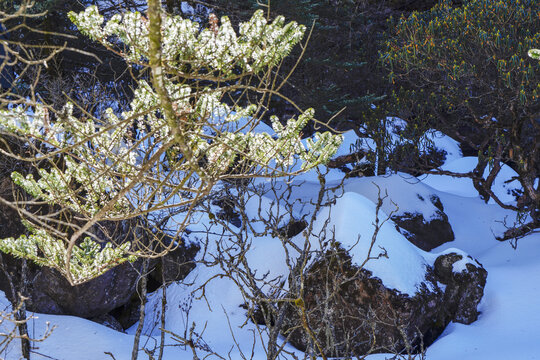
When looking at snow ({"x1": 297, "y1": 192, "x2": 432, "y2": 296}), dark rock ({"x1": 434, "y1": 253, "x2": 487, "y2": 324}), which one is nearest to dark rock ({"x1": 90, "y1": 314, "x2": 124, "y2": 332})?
snow ({"x1": 297, "y1": 192, "x2": 432, "y2": 296})

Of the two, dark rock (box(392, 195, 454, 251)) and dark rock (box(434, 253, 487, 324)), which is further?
dark rock (box(392, 195, 454, 251))

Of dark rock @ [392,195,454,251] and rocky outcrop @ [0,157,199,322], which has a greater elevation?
dark rock @ [392,195,454,251]

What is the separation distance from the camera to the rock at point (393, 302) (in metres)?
7.41

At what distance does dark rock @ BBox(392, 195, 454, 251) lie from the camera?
11367mm

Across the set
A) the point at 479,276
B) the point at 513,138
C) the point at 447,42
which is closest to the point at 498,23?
the point at 447,42

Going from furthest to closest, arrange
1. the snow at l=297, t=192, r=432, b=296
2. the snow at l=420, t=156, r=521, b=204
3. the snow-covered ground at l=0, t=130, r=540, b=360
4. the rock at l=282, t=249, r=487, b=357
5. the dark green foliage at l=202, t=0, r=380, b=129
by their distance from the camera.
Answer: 1. the snow at l=420, t=156, r=521, b=204
2. the dark green foliage at l=202, t=0, r=380, b=129
3. the snow at l=297, t=192, r=432, b=296
4. the snow-covered ground at l=0, t=130, r=540, b=360
5. the rock at l=282, t=249, r=487, b=357

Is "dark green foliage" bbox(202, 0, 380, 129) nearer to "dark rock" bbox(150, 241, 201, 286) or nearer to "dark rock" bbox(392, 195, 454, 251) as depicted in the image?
"dark rock" bbox(392, 195, 454, 251)

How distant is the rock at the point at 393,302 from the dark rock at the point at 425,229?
2243 millimetres

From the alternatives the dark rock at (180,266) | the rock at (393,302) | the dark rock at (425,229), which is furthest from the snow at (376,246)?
the dark rock at (180,266)

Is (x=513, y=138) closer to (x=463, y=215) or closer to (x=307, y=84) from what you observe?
(x=463, y=215)

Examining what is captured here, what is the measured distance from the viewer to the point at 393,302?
24.9 feet

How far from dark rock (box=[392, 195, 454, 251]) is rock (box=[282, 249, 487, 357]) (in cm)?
224

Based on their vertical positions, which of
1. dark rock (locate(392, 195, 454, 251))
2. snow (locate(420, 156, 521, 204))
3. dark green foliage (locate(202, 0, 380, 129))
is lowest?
dark rock (locate(392, 195, 454, 251))

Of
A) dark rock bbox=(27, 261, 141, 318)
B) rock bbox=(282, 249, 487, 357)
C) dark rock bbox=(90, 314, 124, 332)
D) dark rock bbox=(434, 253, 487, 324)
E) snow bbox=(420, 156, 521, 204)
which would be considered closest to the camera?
rock bbox=(282, 249, 487, 357)
